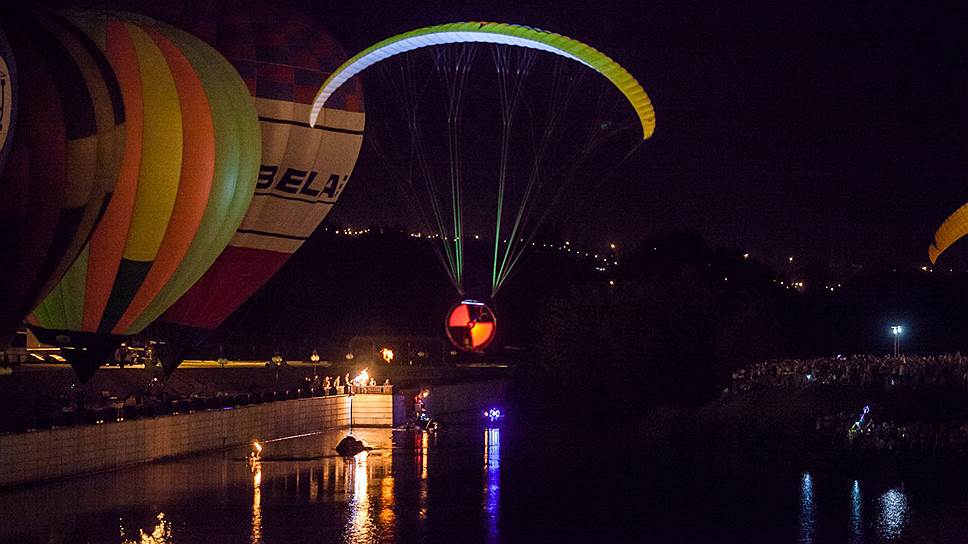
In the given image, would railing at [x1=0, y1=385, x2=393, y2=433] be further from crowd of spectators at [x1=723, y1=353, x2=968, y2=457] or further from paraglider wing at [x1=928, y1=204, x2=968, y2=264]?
paraglider wing at [x1=928, y1=204, x2=968, y2=264]

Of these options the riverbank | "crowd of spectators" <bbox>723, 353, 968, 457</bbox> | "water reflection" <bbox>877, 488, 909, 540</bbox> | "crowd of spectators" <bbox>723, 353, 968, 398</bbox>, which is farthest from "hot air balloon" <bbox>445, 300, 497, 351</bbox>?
"crowd of spectators" <bbox>723, 353, 968, 398</bbox>

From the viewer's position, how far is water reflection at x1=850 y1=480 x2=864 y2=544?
2727 centimetres

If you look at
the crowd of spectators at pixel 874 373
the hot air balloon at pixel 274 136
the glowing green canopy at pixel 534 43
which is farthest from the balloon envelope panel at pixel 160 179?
the crowd of spectators at pixel 874 373

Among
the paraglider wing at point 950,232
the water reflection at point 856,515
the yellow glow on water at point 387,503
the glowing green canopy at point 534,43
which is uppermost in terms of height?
the glowing green canopy at point 534,43

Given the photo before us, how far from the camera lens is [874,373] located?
45750 millimetres

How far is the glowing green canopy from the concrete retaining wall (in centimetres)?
1136

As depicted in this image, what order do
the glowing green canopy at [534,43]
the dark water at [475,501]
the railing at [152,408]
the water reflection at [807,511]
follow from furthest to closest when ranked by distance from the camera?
the railing at [152,408] → the glowing green canopy at [534,43] → the water reflection at [807,511] → the dark water at [475,501]

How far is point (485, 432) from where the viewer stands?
1996 inches

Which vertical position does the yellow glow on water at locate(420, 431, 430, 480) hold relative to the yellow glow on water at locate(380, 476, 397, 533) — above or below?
above

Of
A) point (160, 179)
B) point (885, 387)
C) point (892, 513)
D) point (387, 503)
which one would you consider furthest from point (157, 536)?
point (885, 387)

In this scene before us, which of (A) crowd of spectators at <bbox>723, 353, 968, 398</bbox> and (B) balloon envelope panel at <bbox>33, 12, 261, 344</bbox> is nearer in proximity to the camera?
(B) balloon envelope panel at <bbox>33, 12, 261, 344</bbox>

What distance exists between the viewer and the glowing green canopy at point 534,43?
28.4 meters

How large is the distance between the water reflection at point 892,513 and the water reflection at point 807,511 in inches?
52.8

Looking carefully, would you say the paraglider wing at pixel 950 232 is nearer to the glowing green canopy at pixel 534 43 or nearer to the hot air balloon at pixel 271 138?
the glowing green canopy at pixel 534 43
